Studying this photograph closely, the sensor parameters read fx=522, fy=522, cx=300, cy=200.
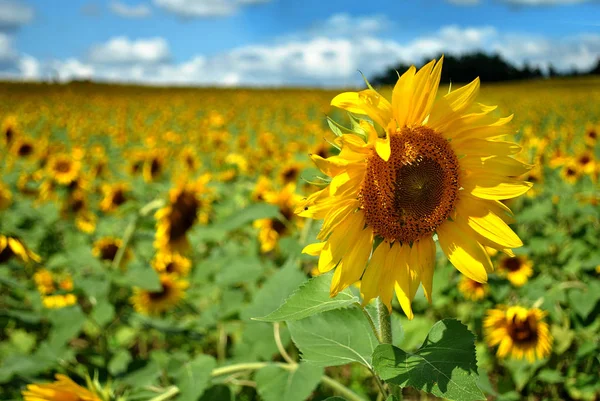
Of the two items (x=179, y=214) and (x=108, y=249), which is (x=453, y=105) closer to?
(x=179, y=214)

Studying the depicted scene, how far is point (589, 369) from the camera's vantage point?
8.57 ft

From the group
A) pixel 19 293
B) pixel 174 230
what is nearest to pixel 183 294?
pixel 174 230

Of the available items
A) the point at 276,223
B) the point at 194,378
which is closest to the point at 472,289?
the point at 276,223

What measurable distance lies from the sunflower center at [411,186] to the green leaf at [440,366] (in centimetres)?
24

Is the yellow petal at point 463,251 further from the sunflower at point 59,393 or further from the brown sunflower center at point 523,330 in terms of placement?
the brown sunflower center at point 523,330

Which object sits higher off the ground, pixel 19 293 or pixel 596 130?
pixel 596 130

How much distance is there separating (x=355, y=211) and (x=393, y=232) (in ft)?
0.33

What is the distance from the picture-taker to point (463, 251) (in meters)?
1.20

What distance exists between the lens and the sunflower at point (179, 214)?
326 cm

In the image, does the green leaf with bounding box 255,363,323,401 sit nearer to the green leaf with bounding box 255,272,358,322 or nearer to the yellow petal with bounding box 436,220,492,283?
the green leaf with bounding box 255,272,358,322

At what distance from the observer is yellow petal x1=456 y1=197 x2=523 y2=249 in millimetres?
1167

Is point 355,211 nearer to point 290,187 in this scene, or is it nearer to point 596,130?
point 290,187

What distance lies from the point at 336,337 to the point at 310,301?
22cm

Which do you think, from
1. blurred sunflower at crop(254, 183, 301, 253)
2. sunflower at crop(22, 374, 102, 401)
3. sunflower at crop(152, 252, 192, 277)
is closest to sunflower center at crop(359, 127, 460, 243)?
sunflower at crop(22, 374, 102, 401)
